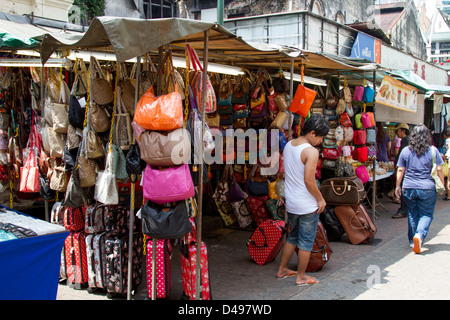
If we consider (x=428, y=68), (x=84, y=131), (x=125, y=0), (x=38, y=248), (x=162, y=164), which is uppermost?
(x=125, y=0)

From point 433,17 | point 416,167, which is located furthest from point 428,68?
point 433,17

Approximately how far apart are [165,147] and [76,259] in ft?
6.68

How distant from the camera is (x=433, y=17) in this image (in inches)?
1905

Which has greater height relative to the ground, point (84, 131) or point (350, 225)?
point (84, 131)

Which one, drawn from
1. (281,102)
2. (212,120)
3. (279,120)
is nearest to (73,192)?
(212,120)

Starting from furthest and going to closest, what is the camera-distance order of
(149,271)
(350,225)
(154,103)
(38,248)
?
(350,225), (149,271), (154,103), (38,248)

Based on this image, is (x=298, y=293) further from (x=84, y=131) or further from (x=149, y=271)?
(x=84, y=131)

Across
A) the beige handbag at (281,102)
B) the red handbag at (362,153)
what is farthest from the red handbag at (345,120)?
the beige handbag at (281,102)

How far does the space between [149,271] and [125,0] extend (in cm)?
1307

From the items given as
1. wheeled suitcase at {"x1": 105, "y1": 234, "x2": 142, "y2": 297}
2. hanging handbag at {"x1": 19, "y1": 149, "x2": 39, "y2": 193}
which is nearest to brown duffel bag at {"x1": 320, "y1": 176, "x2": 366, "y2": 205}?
→ wheeled suitcase at {"x1": 105, "y1": 234, "x2": 142, "y2": 297}

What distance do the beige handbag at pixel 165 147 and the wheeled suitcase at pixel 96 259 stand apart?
136 centimetres

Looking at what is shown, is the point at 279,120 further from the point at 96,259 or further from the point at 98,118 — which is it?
the point at 96,259

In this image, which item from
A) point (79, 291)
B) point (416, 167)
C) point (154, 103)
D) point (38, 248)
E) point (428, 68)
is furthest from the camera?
point (428, 68)

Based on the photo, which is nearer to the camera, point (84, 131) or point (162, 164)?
point (162, 164)
